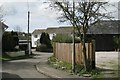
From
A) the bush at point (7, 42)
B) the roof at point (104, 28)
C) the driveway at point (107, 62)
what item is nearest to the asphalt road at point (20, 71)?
the roof at point (104, 28)

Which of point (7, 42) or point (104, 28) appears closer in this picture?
point (104, 28)

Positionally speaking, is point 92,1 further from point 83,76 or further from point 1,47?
point 1,47

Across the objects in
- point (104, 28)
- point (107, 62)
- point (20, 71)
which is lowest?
point (20, 71)

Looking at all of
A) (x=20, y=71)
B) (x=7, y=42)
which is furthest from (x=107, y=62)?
(x=7, y=42)

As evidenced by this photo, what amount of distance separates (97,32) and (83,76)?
41.8m

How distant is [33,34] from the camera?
117 meters

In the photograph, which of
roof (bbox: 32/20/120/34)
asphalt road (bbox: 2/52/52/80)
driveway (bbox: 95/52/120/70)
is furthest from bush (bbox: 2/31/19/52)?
asphalt road (bbox: 2/52/52/80)

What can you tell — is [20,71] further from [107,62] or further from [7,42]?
[7,42]

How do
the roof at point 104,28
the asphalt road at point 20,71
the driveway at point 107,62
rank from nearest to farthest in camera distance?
1. the asphalt road at point 20,71
2. the roof at point 104,28
3. the driveway at point 107,62

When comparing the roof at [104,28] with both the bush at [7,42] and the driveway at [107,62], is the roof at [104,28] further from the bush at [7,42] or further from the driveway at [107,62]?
the bush at [7,42]

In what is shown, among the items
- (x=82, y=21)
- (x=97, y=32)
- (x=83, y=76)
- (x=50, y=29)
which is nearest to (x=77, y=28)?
(x=82, y=21)

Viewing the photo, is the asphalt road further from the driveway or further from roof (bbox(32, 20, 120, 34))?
the driveway

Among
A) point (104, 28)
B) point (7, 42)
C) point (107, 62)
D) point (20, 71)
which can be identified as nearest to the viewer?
point (104, 28)

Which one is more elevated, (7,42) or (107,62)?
(7,42)
